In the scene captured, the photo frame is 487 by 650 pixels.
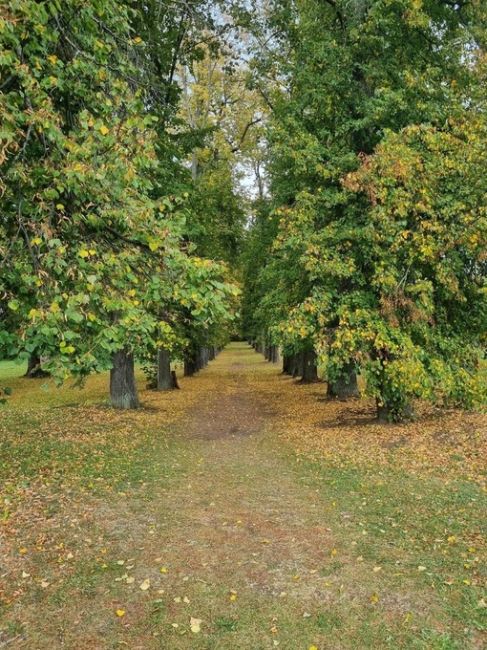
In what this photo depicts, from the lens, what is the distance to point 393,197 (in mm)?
9922

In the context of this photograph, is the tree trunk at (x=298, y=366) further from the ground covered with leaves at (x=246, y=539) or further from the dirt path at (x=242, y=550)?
the dirt path at (x=242, y=550)

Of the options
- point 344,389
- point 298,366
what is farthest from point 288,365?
point 344,389

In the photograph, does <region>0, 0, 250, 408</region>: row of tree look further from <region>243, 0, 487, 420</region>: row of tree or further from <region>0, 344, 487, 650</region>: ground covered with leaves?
<region>243, 0, 487, 420</region>: row of tree

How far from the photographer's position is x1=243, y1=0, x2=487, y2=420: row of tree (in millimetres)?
9852

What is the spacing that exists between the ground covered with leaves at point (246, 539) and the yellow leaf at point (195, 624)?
16 mm

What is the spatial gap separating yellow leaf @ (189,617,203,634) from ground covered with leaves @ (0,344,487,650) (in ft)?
0.05

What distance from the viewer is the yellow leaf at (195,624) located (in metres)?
4.17

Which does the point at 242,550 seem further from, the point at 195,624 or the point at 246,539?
the point at 195,624

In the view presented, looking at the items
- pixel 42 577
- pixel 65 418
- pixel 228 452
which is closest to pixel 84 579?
pixel 42 577

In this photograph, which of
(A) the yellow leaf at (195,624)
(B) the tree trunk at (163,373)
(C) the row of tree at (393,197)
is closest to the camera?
(A) the yellow leaf at (195,624)

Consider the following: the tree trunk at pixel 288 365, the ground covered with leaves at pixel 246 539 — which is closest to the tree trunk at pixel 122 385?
the ground covered with leaves at pixel 246 539

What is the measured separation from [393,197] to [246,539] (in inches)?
268

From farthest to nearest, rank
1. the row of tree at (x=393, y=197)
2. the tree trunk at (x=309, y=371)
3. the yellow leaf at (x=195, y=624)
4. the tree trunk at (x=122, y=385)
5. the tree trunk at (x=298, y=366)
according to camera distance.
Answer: the tree trunk at (x=298, y=366) → the tree trunk at (x=309, y=371) → the tree trunk at (x=122, y=385) → the row of tree at (x=393, y=197) → the yellow leaf at (x=195, y=624)

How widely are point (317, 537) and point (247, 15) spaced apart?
11.8 meters
